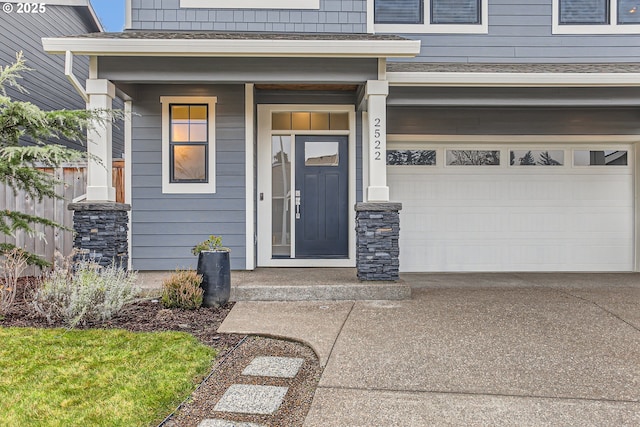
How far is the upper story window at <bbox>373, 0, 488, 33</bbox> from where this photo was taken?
6.75 m

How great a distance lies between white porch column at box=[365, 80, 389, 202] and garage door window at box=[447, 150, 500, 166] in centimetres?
218

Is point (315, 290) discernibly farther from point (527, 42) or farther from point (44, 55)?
point (44, 55)

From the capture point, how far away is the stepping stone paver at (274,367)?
305 cm

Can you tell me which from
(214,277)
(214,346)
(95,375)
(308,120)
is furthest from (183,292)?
(308,120)

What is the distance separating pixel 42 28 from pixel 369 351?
10.0 metres

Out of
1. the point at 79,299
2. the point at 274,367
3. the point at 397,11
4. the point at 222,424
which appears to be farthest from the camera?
the point at 397,11

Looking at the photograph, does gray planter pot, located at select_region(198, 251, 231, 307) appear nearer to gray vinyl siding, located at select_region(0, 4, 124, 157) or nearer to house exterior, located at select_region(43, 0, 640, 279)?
house exterior, located at select_region(43, 0, 640, 279)

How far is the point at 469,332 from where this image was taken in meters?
3.90

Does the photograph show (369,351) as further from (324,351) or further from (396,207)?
(396,207)

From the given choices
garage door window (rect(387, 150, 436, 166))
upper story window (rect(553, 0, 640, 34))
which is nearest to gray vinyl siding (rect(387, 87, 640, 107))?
garage door window (rect(387, 150, 436, 166))

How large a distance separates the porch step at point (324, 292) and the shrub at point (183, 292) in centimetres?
57

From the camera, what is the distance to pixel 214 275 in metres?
4.82

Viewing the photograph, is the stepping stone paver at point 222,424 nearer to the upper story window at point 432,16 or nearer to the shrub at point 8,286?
the shrub at point 8,286

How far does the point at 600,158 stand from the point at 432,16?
362 cm
